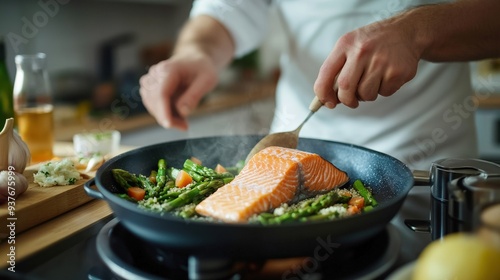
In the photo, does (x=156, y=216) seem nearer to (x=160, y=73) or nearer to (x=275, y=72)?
(x=160, y=73)

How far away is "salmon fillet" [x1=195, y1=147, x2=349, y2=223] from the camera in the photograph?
0.93 meters

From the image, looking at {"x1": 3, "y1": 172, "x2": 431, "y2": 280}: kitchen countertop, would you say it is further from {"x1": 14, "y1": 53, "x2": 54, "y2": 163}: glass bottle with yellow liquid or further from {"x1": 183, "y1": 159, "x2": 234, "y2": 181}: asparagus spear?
{"x1": 14, "y1": 53, "x2": 54, "y2": 163}: glass bottle with yellow liquid

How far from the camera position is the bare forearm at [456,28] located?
1.20 meters

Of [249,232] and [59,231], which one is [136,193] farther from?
[249,232]

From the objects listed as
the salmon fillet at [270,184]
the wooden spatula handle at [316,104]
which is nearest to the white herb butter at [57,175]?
the salmon fillet at [270,184]

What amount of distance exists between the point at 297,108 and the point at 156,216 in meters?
1.22

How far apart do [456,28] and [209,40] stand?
86cm

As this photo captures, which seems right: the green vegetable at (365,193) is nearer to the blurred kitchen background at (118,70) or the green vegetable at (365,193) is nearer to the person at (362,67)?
the person at (362,67)

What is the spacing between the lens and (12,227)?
0.95 meters

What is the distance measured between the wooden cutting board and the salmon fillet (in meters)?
0.32

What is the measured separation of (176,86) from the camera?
1.48 metres

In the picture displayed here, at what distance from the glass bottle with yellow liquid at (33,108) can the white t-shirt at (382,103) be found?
67 centimetres

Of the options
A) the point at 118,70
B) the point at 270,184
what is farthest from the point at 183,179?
the point at 118,70

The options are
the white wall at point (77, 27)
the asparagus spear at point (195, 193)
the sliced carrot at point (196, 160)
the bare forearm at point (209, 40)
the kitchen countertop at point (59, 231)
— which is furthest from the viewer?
the white wall at point (77, 27)
